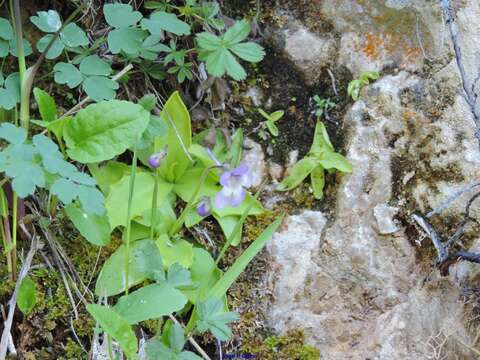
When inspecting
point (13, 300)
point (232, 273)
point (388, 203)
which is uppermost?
point (388, 203)

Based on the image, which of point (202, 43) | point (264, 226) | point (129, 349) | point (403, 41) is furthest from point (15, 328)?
point (403, 41)

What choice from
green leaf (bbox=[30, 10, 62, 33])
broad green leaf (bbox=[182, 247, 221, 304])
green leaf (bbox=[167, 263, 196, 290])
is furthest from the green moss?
green leaf (bbox=[30, 10, 62, 33])

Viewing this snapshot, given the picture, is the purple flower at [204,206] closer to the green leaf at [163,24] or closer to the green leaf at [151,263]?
the green leaf at [151,263]

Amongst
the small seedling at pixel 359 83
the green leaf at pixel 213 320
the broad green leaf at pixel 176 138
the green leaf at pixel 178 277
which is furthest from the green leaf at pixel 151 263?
the small seedling at pixel 359 83

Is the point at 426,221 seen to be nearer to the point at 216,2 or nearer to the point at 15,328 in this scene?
the point at 216,2

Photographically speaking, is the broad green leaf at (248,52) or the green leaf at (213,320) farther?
the broad green leaf at (248,52)

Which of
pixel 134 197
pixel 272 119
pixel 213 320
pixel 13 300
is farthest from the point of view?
pixel 272 119

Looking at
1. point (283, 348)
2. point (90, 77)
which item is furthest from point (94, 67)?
point (283, 348)

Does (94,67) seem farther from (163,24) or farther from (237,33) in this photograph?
(237,33)
